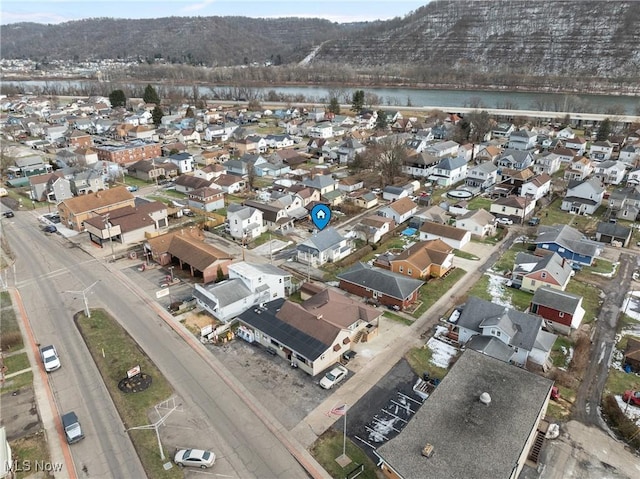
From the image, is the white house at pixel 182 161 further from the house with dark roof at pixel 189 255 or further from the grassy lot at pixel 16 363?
the grassy lot at pixel 16 363

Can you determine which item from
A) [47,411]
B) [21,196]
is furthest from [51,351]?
[21,196]

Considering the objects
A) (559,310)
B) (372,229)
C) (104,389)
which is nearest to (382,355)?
(559,310)

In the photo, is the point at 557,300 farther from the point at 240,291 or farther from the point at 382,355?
the point at 240,291

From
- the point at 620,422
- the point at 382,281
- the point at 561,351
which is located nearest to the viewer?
the point at 620,422

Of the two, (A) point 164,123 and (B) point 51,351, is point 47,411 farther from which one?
(A) point 164,123

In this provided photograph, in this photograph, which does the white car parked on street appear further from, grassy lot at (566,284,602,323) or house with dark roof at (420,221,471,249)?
house with dark roof at (420,221,471,249)

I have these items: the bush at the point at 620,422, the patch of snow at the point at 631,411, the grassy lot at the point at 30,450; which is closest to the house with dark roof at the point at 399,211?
the bush at the point at 620,422
